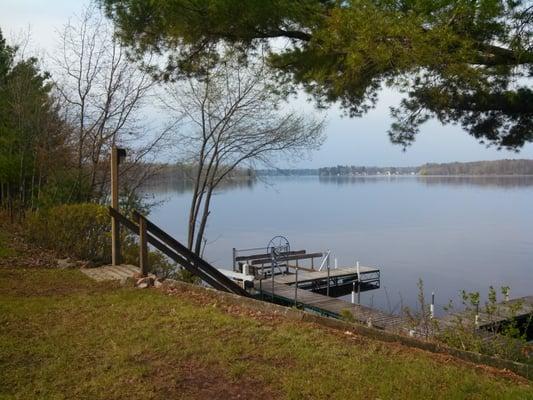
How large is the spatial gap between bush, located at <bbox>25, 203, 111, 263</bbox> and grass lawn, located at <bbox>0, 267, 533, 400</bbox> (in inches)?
154

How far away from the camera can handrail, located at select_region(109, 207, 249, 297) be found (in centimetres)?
795

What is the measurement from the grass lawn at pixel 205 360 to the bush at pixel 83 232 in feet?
12.8

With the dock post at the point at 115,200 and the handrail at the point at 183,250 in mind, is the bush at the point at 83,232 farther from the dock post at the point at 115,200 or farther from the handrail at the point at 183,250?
the handrail at the point at 183,250

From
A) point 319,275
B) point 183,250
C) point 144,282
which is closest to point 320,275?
point 319,275

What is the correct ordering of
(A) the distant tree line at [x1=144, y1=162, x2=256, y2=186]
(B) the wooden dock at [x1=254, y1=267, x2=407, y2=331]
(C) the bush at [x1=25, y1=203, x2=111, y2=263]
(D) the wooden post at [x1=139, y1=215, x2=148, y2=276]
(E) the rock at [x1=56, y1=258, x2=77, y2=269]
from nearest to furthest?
(D) the wooden post at [x1=139, y1=215, x2=148, y2=276], (E) the rock at [x1=56, y1=258, x2=77, y2=269], (C) the bush at [x1=25, y1=203, x2=111, y2=263], (B) the wooden dock at [x1=254, y1=267, x2=407, y2=331], (A) the distant tree line at [x1=144, y1=162, x2=256, y2=186]

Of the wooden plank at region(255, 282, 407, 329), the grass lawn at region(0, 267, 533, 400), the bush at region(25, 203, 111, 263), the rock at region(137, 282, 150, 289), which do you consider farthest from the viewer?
the wooden plank at region(255, 282, 407, 329)

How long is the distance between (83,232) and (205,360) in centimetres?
641

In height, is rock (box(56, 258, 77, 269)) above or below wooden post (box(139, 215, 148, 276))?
below

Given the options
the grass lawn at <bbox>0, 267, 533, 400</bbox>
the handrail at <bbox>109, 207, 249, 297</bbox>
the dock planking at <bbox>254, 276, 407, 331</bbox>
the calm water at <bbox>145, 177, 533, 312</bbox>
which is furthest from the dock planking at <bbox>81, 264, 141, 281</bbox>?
the calm water at <bbox>145, 177, 533, 312</bbox>

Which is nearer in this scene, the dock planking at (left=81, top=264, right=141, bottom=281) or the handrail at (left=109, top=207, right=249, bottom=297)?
the dock planking at (left=81, top=264, right=141, bottom=281)

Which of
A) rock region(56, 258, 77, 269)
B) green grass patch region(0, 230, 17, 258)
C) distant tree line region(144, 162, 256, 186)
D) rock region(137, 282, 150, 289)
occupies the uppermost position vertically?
distant tree line region(144, 162, 256, 186)

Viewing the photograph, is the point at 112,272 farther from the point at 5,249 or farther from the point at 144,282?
the point at 5,249

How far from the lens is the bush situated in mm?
9867

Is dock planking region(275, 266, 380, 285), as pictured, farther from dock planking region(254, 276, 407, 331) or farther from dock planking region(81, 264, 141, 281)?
dock planking region(81, 264, 141, 281)
